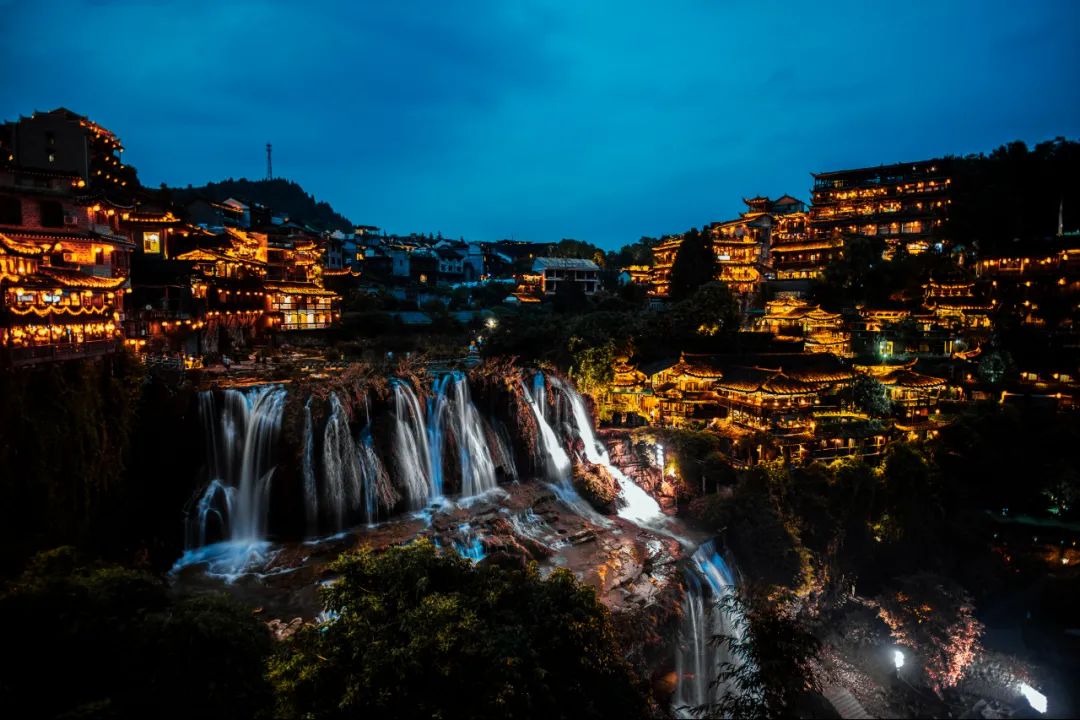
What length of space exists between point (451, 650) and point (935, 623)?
22944mm

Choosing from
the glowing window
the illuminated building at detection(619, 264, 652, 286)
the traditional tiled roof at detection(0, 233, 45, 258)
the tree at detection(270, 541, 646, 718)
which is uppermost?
the illuminated building at detection(619, 264, 652, 286)

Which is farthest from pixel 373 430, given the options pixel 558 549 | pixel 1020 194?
pixel 1020 194

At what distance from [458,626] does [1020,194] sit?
2229 inches

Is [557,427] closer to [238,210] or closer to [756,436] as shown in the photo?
[756,436]

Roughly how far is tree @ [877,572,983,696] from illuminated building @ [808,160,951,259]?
35.8m

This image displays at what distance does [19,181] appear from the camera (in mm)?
22500

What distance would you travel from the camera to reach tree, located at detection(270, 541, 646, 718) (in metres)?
7.94

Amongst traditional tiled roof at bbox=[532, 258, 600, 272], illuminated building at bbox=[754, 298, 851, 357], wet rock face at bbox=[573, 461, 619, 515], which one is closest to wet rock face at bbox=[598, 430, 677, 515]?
wet rock face at bbox=[573, 461, 619, 515]

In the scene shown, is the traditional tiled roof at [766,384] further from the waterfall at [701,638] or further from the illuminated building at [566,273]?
the illuminated building at [566,273]

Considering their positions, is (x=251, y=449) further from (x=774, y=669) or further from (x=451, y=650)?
(x=774, y=669)

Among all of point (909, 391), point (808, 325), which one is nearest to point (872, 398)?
point (909, 391)

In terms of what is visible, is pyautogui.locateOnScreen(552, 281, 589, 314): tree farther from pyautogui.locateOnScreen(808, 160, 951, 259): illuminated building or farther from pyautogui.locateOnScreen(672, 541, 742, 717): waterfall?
pyautogui.locateOnScreen(672, 541, 742, 717): waterfall

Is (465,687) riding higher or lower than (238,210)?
lower

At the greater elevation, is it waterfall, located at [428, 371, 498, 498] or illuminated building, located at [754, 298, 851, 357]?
illuminated building, located at [754, 298, 851, 357]
